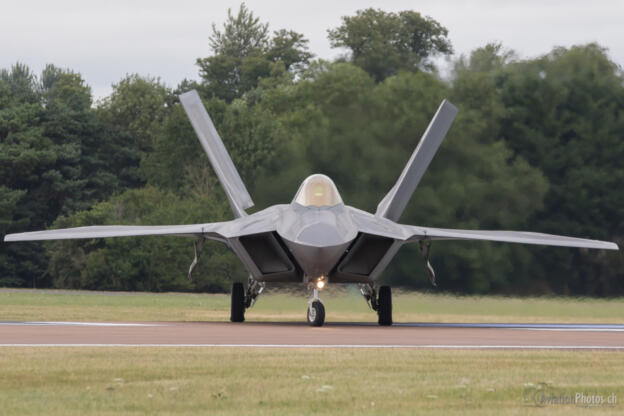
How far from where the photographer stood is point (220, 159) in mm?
25781

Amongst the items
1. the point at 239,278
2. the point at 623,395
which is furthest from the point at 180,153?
the point at 623,395

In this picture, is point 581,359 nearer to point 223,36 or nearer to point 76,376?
point 76,376

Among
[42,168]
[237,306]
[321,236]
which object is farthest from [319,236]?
[42,168]

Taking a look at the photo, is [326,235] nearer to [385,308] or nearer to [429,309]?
[385,308]

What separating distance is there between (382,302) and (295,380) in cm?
1236

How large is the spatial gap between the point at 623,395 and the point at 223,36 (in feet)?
303

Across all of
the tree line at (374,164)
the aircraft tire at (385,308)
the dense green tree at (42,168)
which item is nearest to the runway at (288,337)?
the aircraft tire at (385,308)

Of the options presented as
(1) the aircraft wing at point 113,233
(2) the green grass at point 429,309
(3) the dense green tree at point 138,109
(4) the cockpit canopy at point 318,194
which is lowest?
(2) the green grass at point 429,309

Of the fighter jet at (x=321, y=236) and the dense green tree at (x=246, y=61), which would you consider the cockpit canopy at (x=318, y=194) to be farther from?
the dense green tree at (x=246, y=61)

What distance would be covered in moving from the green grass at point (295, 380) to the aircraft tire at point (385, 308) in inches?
350

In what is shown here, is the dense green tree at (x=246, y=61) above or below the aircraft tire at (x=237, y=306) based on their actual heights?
above

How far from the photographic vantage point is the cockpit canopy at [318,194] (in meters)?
19.9

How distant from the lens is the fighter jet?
19.3 metres

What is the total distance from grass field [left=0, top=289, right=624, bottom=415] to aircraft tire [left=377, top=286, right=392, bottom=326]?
872 centimetres
